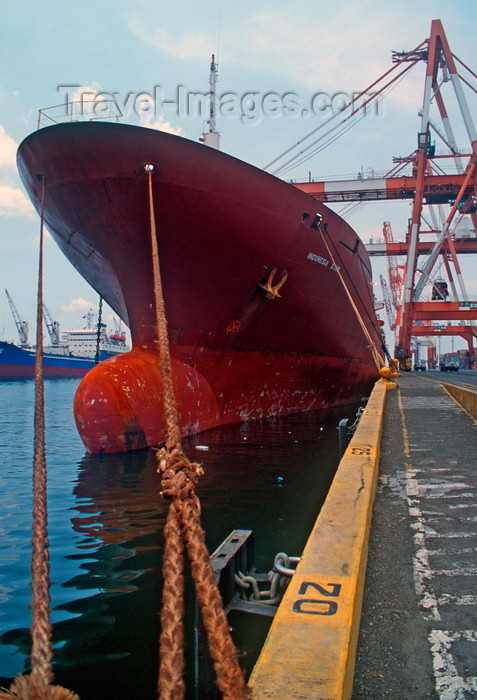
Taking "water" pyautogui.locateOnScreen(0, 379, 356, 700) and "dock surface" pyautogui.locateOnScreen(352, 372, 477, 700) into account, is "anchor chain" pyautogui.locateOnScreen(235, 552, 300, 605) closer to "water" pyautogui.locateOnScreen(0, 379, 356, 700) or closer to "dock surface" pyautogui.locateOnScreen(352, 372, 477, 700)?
"water" pyautogui.locateOnScreen(0, 379, 356, 700)

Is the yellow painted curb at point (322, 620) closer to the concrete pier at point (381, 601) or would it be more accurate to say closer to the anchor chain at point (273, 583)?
the concrete pier at point (381, 601)

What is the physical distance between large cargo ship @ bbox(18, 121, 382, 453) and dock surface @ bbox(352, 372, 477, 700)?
5.48m

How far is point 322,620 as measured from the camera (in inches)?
69.9

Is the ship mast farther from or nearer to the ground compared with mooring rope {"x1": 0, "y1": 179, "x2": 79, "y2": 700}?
farther from the ground

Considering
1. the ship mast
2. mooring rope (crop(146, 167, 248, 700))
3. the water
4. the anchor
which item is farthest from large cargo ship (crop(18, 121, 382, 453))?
mooring rope (crop(146, 167, 248, 700))

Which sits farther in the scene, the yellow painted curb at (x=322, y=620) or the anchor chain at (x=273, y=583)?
the anchor chain at (x=273, y=583)

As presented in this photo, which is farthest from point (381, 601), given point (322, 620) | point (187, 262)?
point (187, 262)

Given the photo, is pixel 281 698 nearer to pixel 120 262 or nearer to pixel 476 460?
pixel 476 460

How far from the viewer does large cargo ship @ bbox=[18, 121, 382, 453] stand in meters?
8.67

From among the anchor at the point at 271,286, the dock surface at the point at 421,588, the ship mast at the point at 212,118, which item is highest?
the ship mast at the point at 212,118

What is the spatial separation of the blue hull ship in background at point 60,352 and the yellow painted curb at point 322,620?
2513 cm

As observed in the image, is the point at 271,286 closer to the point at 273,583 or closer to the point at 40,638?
the point at 273,583

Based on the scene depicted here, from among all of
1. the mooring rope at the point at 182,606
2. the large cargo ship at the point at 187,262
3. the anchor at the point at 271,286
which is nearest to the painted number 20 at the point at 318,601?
the mooring rope at the point at 182,606

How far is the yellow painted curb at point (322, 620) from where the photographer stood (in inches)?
56.6
